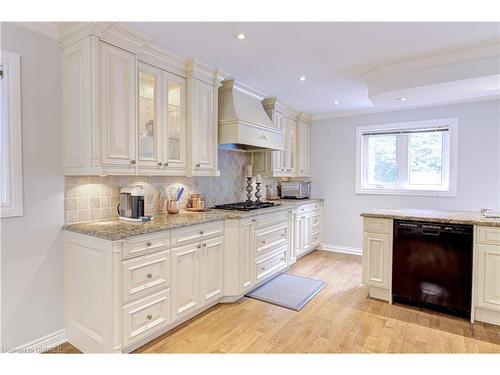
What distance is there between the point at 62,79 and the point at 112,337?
197cm

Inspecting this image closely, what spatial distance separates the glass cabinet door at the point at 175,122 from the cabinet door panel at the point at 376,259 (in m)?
2.16

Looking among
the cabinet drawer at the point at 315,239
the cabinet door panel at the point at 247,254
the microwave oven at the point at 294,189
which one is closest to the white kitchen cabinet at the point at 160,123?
the cabinet door panel at the point at 247,254

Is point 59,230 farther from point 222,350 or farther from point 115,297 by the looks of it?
point 222,350

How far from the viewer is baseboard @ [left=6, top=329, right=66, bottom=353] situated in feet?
6.95

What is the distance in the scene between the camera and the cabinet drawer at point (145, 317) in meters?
2.08

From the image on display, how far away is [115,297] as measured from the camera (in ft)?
6.56

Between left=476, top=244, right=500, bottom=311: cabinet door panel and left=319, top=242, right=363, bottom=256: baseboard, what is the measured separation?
7.65ft

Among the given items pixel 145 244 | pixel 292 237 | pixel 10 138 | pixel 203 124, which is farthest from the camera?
pixel 292 237

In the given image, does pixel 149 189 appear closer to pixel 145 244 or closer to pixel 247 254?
pixel 145 244

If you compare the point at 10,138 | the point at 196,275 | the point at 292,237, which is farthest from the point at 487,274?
the point at 10,138

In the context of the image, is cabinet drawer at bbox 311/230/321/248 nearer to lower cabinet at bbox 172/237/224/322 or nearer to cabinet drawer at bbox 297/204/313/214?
cabinet drawer at bbox 297/204/313/214

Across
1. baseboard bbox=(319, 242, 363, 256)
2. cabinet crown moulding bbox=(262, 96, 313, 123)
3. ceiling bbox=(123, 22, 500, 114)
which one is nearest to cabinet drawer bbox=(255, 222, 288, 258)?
baseboard bbox=(319, 242, 363, 256)

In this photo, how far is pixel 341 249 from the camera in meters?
5.15

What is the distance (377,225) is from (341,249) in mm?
2139
